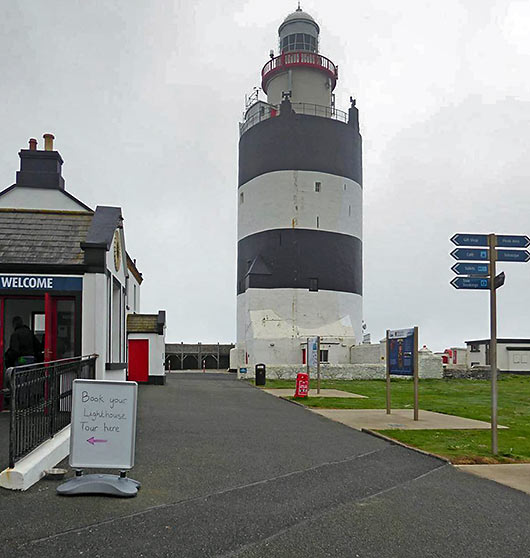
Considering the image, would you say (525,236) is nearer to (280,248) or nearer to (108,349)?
(108,349)

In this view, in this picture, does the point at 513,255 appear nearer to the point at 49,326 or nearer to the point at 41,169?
the point at 49,326

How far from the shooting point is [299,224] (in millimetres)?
41062

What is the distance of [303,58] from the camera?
43.8 m

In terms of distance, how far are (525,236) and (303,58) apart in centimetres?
3580

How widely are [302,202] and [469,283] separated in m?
30.7

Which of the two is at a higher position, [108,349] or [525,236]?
[525,236]

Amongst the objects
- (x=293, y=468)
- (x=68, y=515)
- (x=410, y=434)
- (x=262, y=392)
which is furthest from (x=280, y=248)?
(x=68, y=515)

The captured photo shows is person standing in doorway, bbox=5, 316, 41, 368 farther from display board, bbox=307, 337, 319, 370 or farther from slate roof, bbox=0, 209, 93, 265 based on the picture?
display board, bbox=307, 337, 319, 370

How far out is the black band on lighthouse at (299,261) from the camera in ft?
134

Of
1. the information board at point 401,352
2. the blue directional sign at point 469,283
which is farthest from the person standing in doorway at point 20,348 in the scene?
the blue directional sign at point 469,283

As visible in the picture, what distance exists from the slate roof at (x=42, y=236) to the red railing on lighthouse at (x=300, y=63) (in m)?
31.8

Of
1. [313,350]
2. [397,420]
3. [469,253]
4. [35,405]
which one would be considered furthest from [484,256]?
[313,350]

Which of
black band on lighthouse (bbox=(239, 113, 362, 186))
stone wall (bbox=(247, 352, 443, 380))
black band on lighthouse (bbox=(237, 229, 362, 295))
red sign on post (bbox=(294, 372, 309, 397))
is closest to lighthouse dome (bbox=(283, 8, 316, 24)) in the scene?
black band on lighthouse (bbox=(239, 113, 362, 186))

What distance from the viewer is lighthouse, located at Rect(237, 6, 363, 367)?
4059cm
